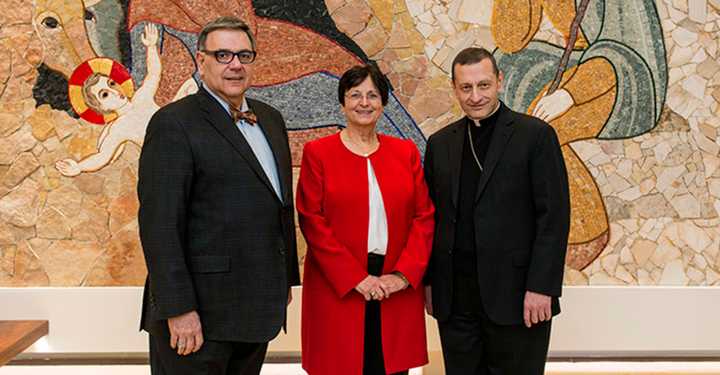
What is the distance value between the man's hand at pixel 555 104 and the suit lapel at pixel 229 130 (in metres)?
1.91

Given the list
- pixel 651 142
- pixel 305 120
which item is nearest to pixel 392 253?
pixel 305 120

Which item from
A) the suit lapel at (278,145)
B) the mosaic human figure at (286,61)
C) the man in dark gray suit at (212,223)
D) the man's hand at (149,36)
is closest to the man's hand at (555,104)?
the mosaic human figure at (286,61)

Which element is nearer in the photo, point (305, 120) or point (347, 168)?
point (347, 168)

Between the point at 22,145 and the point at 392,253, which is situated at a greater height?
the point at 22,145

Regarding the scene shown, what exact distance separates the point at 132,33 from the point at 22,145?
0.84 meters

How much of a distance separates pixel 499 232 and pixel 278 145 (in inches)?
32.6

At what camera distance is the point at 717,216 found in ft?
11.3

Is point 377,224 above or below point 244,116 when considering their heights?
below

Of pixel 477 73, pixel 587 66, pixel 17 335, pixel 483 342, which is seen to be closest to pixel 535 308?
pixel 483 342

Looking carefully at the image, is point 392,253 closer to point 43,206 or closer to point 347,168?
point 347,168

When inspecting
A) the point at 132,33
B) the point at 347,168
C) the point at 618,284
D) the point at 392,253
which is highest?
the point at 132,33

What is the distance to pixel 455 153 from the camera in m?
2.32

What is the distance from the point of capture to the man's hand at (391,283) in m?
2.29

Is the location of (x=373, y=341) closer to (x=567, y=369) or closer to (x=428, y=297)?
(x=428, y=297)
